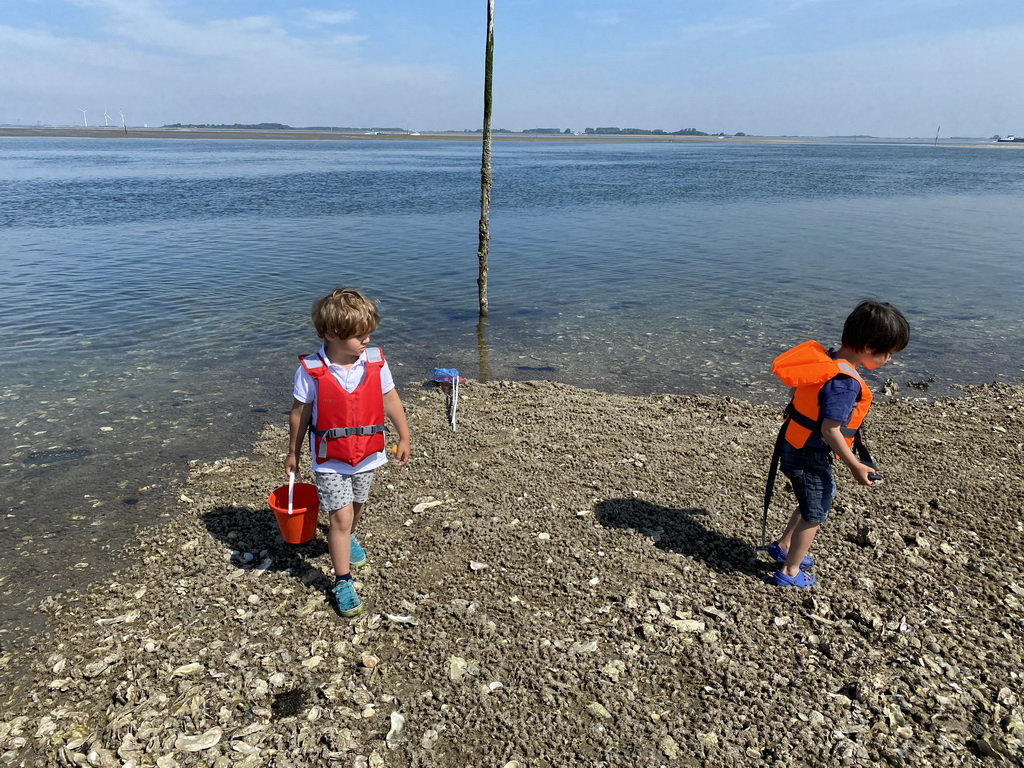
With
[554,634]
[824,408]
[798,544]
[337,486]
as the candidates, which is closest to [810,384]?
[824,408]

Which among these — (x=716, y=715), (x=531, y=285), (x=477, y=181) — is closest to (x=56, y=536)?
(x=716, y=715)

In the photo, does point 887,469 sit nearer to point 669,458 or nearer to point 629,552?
point 669,458

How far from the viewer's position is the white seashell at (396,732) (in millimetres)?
4012

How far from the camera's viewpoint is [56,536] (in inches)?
265

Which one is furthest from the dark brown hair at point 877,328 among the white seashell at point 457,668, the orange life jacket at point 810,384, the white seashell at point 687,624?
the white seashell at point 457,668

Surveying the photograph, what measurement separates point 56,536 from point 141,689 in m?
3.28

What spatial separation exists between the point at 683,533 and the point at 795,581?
1.13 meters

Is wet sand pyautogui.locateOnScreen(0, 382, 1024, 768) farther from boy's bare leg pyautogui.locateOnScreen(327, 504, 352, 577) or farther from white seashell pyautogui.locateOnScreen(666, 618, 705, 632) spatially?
boy's bare leg pyautogui.locateOnScreen(327, 504, 352, 577)

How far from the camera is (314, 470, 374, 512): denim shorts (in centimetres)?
496

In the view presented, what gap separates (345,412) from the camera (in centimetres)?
487

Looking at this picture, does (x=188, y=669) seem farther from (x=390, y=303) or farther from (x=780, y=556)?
(x=390, y=303)

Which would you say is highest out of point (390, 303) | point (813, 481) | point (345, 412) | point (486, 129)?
point (486, 129)

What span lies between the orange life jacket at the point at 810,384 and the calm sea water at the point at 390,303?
6.44m

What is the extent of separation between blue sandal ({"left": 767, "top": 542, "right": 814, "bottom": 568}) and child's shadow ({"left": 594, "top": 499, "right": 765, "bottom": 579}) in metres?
0.14
